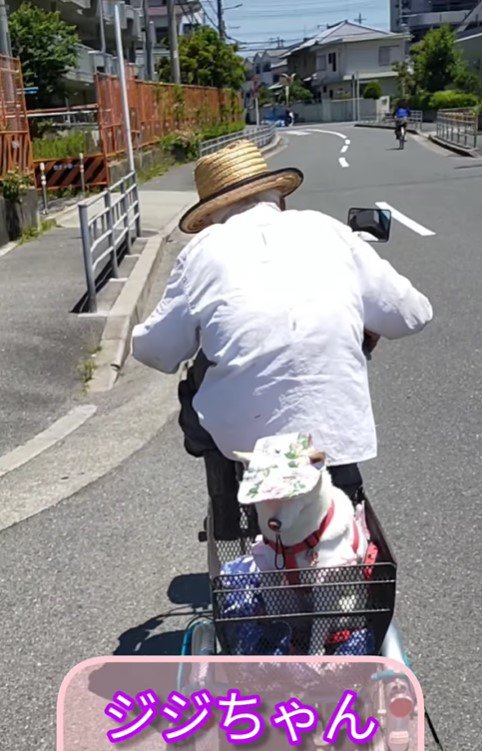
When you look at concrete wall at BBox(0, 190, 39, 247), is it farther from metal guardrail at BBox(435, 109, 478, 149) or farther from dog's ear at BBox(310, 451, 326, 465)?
metal guardrail at BBox(435, 109, 478, 149)

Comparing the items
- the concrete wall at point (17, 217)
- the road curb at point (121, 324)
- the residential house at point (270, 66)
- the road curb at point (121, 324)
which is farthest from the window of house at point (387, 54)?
A: the road curb at point (121, 324)

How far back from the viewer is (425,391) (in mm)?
6059

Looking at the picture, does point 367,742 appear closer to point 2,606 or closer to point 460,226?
point 2,606

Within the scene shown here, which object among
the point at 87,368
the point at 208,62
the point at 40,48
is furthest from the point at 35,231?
the point at 208,62

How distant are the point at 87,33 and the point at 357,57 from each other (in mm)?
45768

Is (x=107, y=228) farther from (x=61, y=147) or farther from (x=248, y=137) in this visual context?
(x=248, y=137)

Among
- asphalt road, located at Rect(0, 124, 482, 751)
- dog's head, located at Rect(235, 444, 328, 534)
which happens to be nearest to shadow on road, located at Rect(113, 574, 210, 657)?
asphalt road, located at Rect(0, 124, 482, 751)

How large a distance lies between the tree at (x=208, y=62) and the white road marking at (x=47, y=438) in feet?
163

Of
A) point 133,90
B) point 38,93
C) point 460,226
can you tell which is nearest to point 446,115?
point 38,93

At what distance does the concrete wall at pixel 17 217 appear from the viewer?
11781 mm

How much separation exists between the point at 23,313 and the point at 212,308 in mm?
6038

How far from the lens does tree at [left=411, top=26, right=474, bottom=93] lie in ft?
218

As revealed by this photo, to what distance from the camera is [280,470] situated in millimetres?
1862

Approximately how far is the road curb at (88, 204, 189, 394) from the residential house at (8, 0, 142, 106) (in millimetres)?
29787
